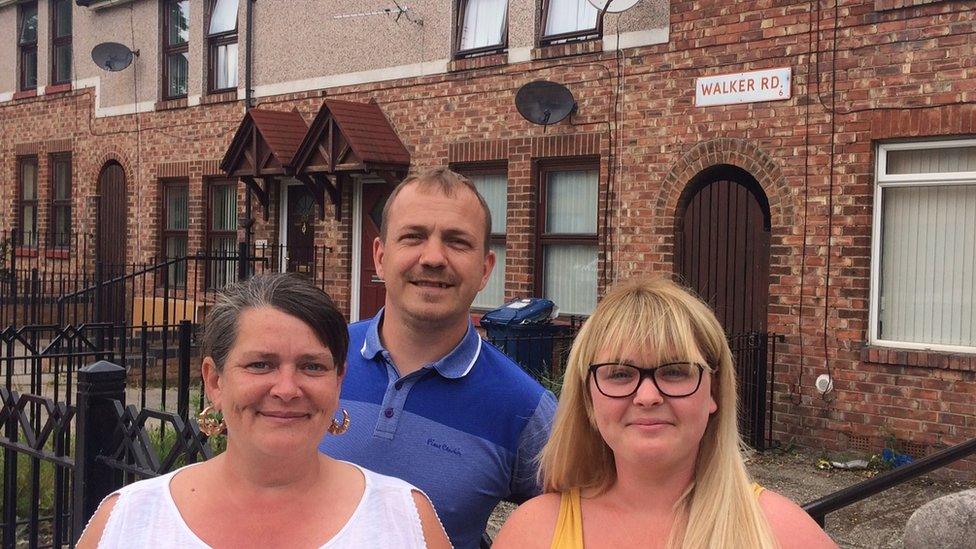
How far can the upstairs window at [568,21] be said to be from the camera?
31.7 feet

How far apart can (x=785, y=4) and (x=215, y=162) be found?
26.0 ft

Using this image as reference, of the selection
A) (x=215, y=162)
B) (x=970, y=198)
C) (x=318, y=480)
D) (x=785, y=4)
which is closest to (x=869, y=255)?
(x=970, y=198)

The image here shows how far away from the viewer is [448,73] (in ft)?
34.7

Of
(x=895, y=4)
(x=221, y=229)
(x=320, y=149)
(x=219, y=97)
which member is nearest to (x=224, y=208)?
(x=221, y=229)

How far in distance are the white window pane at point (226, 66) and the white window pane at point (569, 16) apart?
5.17 meters

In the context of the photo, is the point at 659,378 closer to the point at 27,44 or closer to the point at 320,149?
the point at 320,149

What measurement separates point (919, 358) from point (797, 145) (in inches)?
77.2

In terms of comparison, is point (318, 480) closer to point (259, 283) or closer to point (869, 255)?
point (259, 283)

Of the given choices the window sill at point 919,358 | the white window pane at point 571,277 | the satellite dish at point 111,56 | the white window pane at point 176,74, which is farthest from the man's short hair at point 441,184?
the satellite dish at point 111,56

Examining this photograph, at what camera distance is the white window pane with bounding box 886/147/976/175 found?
7527 millimetres

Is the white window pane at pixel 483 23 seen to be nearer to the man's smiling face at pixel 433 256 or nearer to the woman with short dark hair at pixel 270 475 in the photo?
the man's smiling face at pixel 433 256

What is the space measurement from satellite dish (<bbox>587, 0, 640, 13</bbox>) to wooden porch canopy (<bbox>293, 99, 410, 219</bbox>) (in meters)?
3.06

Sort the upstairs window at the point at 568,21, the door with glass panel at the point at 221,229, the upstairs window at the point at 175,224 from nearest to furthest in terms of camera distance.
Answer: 1. the upstairs window at the point at 568,21
2. the door with glass panel at the point at 221,229
3. the upstairs window at the point at 175,224

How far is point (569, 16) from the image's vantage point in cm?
984
